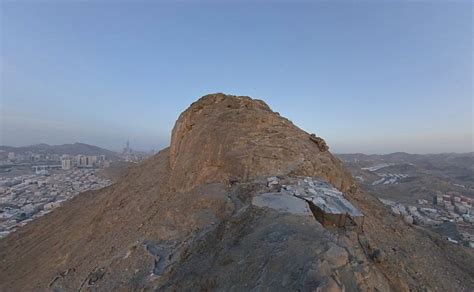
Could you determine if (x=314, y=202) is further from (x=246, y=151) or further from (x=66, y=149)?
(x=66, y=149)

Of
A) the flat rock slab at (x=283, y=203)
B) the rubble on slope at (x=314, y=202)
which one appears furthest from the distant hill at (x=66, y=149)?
the flat rock slab at (x=283, y=203)

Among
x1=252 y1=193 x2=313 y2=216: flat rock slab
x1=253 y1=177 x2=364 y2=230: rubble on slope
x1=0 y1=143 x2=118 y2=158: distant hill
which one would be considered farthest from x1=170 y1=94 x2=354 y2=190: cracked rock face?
x1=0 y1=143 x2=118 y2=158: distant hill

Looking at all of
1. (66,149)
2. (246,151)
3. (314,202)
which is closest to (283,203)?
(314,202)

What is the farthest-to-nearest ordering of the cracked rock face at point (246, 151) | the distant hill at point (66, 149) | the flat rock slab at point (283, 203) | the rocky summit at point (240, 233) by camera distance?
1. the distant hill at point (66, 149)
2. the cracked rock face at point (246, 151)
3. the flat rock slab at point (283, 203)
4. the rocky summit at point (240, 233)

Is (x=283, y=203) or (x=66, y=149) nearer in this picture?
(x=283, y=203)

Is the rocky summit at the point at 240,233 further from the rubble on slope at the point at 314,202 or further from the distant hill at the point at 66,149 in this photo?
the distant hill at the point at 66,149
